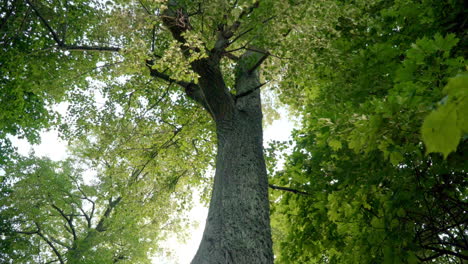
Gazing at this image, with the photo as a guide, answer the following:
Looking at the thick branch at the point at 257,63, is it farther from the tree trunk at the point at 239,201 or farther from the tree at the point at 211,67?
the tree trunk at the point at 239,201

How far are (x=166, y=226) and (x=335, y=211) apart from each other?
12721 millimetres

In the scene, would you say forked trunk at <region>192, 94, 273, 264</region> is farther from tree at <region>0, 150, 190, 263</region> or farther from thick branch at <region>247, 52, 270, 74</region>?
tree at <region>0, 150, 190, 263</region>

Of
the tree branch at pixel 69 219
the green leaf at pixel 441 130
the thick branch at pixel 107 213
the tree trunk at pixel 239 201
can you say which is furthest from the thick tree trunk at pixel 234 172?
the thick branch at pixel 107 213

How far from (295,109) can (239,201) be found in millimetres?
3845

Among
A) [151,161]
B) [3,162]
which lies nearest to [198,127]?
[151,161]

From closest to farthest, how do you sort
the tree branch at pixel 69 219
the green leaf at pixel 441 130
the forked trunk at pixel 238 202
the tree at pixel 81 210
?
1. the green leaf at pixel 441 130
2. the forked trunk at pixel 238 202
3. the tree at pixel 81 210
4. the tree branch at pixel 69 219

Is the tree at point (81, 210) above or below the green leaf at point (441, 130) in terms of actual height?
above

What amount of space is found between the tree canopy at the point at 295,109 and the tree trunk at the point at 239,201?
4 cm

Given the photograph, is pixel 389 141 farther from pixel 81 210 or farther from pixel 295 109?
pixel 81 210

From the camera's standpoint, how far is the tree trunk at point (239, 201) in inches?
124

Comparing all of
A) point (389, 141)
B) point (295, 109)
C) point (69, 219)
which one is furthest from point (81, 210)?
point (389, 141)

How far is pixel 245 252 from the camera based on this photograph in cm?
314

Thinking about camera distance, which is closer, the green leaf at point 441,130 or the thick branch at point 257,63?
the green leaf at point 441,130

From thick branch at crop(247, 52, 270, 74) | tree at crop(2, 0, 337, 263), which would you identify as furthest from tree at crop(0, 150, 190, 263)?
thick branch at crop(247, 52, 270, 74)
